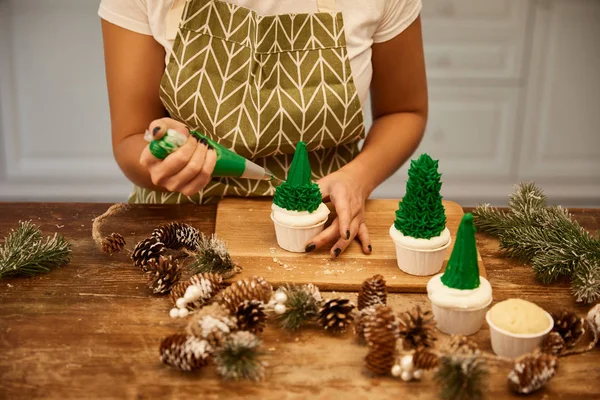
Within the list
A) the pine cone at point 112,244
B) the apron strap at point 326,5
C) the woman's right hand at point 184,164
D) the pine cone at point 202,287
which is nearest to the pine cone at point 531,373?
the pine cone at point 202,287

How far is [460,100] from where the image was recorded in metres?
3.05

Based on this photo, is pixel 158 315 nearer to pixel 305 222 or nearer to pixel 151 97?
pixel 305 222

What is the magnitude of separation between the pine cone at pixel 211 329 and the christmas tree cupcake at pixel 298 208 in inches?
11.8

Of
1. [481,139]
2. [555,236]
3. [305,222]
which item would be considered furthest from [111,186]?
[555,236]

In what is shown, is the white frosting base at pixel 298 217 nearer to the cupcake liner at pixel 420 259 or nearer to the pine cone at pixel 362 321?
the cupcake liner at pixel 420 259

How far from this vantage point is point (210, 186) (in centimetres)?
145

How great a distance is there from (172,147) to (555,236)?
677 mm

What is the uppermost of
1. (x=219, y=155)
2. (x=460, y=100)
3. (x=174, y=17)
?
(x=174, y=17)

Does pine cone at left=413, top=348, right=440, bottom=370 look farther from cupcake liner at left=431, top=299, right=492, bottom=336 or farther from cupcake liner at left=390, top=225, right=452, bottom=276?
cupcake liner at left=390, top=225, right=452, bottom=276

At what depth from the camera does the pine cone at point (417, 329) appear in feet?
3.10

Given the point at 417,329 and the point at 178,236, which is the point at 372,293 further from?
the point at 178,236

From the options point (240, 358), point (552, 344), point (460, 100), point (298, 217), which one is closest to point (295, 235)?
point (298, 217)

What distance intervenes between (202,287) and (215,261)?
3.7 inches

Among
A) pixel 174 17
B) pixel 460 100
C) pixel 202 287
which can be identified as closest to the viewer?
pixel 202 287
